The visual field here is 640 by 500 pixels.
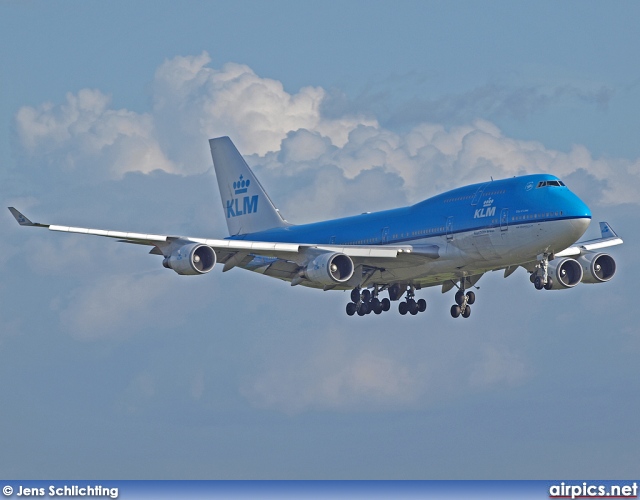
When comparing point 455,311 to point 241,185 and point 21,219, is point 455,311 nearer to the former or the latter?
point 241,185

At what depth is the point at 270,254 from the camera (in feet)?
260

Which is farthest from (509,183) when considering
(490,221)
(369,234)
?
(369,234)

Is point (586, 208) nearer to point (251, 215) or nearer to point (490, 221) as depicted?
point (490, 221)

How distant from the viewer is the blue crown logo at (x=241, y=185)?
98.9 meters

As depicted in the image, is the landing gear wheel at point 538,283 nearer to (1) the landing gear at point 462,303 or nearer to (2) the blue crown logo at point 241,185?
(1) the landing gear at point 462,303

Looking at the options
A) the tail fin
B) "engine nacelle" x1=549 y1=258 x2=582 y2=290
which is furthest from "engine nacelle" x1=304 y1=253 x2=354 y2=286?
the tail fin

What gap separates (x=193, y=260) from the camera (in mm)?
75062

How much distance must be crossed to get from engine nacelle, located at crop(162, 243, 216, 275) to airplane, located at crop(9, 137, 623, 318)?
54mm

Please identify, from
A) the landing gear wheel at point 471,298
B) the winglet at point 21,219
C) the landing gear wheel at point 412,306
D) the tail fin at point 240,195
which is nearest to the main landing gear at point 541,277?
the landing gear wheel at point 471,298

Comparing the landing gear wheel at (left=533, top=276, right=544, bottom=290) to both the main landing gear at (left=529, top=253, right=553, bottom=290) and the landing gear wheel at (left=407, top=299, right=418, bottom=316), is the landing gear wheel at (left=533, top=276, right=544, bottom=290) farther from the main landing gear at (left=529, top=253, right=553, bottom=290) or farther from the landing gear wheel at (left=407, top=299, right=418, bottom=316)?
the landing gear wheel at (left=407, top=299, right=418, bottom=316)

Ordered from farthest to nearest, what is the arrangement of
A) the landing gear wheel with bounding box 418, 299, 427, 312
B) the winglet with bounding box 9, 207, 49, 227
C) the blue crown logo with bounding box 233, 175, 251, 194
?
the blue crown logo with bounding box 233, 175, 251, 194 < the landing gear wheel with bounding box 418, 299, 427, 312 < the winglet with bounding box 9, 207, 49, 227

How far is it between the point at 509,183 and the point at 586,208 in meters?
4.42

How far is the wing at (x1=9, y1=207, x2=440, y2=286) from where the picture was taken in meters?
76.5

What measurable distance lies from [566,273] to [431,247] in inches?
382
